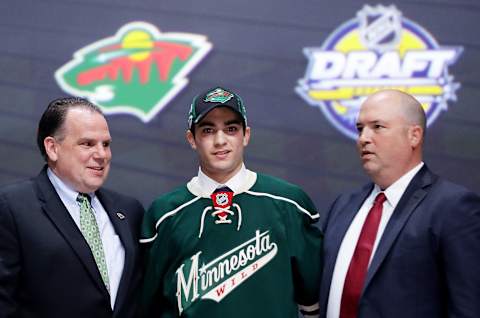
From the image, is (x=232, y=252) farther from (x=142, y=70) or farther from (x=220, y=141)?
(x=142, y=70)

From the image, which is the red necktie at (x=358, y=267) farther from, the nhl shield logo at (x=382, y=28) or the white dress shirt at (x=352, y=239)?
the nhl shield logo at (x=382, y=28)

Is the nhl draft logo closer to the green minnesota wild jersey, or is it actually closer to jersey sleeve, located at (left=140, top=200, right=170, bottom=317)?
the green minnesota wild jersey

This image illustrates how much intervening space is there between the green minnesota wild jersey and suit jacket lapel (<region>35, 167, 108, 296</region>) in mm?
206

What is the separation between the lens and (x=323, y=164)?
151 inches

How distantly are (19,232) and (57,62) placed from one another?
2083 millimetres

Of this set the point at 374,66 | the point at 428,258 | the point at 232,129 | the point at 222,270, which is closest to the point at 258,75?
the point at 374,66

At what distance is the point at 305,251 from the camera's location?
7.62ft

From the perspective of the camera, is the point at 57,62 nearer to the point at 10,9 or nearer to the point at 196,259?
the point at 10,9

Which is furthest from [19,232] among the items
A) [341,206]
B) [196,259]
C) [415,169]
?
[415,169]

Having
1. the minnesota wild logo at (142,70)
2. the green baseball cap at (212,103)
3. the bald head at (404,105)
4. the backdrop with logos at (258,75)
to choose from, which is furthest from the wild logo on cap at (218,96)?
the minnesota wild logo at (142,70)

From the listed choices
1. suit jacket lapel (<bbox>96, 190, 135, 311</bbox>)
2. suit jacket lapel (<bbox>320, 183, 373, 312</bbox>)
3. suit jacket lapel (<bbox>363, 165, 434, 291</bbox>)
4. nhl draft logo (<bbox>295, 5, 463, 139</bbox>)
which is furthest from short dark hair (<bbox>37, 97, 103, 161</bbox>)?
nhl draft logo (<bbox>295, 5, 463, 139</bbox>)

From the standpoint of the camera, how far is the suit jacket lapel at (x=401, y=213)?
214cm

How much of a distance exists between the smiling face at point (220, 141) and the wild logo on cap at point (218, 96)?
25 millimetres

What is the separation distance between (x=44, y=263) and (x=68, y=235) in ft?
0.35
